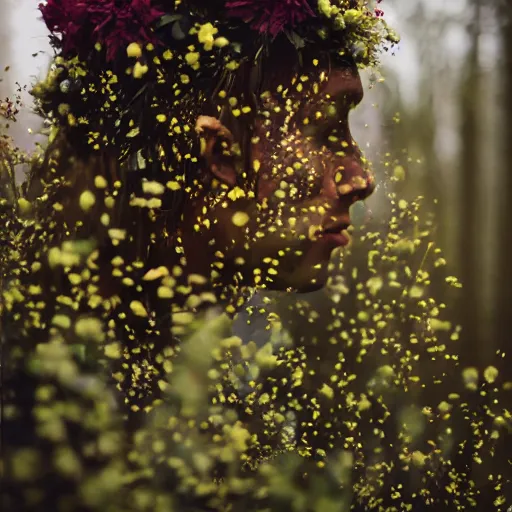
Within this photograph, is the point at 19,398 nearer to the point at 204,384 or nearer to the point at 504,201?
the point at 204,384

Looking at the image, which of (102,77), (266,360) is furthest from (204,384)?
(102,77)

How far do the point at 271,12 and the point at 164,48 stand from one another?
0.87ft

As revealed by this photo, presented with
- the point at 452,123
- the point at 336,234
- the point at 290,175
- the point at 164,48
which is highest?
the point at 164,48

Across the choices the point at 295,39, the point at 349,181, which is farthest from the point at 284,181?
the point at 295,39

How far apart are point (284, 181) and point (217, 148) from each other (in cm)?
18

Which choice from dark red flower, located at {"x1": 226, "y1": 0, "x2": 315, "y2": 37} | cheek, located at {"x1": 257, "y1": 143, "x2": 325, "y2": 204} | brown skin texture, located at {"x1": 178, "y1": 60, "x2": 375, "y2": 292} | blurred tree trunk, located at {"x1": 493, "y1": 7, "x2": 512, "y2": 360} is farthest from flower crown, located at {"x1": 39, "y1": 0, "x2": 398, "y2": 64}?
blurred tree trunk, located at {"x1": 493, "y1": 7, "x2": 512, "y2": 360}

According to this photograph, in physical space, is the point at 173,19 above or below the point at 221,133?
above

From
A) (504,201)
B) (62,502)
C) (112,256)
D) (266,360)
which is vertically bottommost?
(62,502)

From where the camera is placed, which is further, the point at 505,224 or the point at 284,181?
the point at 505,224

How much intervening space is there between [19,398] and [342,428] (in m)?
0.82

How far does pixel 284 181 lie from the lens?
1.38 metres

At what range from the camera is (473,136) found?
57.4 inches

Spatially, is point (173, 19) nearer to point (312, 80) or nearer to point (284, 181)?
point (312, 80)

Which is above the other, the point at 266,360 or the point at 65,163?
the point at 65,163
